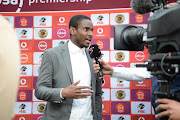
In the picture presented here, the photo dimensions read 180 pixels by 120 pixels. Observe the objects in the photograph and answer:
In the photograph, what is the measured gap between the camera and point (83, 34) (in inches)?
79.7

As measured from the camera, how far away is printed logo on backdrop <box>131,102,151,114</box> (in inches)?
104

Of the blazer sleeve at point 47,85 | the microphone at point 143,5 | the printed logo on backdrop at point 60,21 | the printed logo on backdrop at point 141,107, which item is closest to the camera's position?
the microphone at point 143,5

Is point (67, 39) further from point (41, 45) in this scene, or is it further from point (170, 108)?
point (170, 108)

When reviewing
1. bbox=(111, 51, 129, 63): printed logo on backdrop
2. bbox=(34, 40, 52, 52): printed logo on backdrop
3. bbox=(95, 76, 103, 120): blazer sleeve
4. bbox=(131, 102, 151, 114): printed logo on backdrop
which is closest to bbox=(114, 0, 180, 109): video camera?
bbox=(95, 76, 103, 120): blazer sleeve

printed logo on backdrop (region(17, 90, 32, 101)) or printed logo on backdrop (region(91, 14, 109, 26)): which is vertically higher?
printed logo on backdrop (region(91, 14, 109, 26))

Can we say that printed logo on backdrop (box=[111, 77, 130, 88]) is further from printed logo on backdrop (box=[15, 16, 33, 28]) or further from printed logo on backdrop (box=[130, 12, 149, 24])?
printed logo on backdrop (box=[15, 16, 33, 28])

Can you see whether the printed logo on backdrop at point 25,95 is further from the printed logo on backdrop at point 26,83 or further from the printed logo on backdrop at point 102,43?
the printed logo on backdrop at point 102,43

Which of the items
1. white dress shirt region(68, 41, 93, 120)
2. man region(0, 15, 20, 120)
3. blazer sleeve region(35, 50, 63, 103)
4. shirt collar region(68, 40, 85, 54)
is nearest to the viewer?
man region(0, 15, 20, 120)

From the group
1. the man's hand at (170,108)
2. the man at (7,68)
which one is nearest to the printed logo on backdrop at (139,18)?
the man's hand at (170,108)

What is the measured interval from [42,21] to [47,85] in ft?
3.92

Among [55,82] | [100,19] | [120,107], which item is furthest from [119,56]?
[55,82]

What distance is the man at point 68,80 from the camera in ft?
5.87

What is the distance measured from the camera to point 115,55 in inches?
106

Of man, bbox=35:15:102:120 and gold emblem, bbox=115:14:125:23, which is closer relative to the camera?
man, bbox=35:15:102:120
